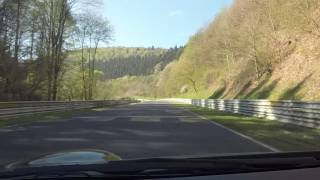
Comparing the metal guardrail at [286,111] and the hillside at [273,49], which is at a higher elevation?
the hillside at [273,49]

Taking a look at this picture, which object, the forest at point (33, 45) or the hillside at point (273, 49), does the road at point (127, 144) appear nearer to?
the hillside at point (273, 49)

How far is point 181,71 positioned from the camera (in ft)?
422

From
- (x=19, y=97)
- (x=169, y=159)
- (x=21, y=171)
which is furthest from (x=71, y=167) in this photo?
(x=19, y=97)

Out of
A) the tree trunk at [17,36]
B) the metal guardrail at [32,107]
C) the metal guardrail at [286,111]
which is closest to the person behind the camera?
the metal guardrail at [286,111]

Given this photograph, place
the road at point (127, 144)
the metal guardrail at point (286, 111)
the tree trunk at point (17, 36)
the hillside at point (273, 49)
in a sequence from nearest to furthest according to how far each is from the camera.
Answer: the road at point (127, 144) → the metal guardrail at point (286, 111) → the hillside at point (273, 49) → the tree trunk at point (17, 36)

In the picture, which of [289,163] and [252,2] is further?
[252,2]

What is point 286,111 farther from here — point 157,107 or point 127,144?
point 157,107

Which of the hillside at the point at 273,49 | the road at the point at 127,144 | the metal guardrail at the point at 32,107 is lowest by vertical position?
the road at the point at 127,144

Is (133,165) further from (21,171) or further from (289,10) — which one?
(289,10)

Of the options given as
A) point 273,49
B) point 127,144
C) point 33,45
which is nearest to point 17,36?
point 33,45

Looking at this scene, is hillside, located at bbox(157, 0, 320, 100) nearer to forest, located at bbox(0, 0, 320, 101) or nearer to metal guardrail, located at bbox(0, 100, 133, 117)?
forest, located at bbox(0, 0, 320, 101)

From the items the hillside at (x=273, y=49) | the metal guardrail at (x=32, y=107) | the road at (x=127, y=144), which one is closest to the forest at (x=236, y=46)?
the hillside at (x=273, y=49)

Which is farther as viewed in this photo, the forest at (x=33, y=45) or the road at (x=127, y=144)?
the forest at (x=33, y=45)

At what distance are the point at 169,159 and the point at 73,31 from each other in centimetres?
6294
